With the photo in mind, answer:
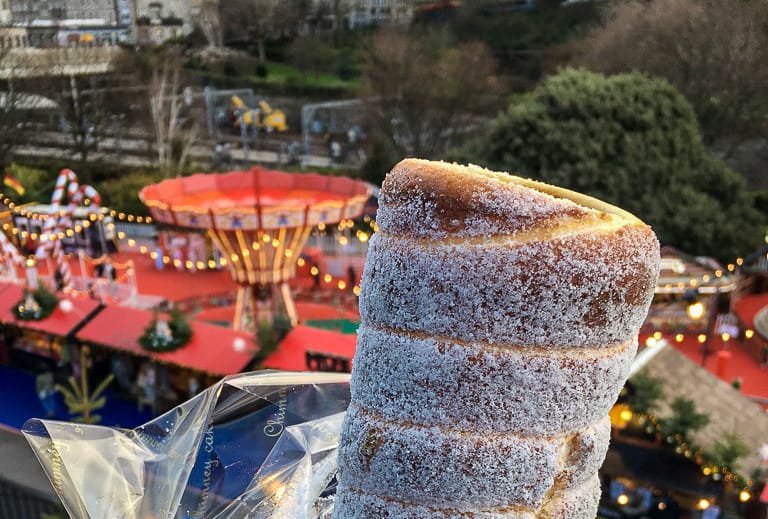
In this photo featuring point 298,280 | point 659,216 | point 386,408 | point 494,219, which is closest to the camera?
point 494,219

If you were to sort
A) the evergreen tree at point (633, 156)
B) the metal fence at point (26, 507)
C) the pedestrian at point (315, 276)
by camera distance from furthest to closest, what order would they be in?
the pedestrian at point (315, 276), the evergreen tree at point (633, 156), the metal fence at point (26, 507)

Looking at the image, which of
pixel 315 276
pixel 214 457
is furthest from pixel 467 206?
pixel 315 276

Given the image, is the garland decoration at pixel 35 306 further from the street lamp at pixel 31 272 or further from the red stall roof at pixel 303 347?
the red stall roof at pixel 303 347

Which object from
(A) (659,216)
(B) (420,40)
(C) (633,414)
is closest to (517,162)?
(A) (659,216)

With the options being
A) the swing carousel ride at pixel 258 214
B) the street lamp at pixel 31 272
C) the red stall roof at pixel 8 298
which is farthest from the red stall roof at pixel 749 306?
the street lamp at pixel 31 272

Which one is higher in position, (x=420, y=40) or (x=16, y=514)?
(x=420, y=40)

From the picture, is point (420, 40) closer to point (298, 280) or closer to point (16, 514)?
point (298, 280)
